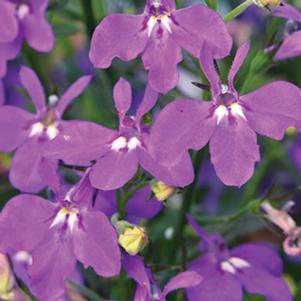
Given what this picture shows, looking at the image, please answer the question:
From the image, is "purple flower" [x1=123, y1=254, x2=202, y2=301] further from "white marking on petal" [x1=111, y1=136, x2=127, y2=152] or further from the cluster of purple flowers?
"white marking on petal" [x1=111, y1=136, x2=127, y2=152]

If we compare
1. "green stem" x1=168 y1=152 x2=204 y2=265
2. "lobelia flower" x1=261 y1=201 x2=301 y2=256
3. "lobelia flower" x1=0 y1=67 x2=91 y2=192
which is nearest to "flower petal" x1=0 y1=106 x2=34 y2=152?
"lobelia flower" x1=0 y1=67 x2=91 y2=192

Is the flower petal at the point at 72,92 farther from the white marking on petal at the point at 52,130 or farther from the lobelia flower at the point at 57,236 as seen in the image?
the lobelia flower at the point at 57,236

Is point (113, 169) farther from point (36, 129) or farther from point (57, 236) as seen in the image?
point (36, 129)

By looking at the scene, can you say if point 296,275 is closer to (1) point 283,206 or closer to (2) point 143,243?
(1) point 283,206

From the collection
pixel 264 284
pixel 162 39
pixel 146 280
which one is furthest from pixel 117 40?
pixel 264 284

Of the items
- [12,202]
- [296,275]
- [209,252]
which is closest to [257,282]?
[209,252]

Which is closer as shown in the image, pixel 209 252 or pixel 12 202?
pixel 12 202
